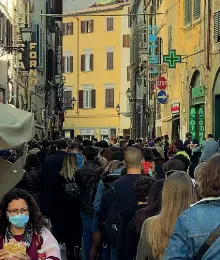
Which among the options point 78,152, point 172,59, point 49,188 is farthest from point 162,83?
point 49,188

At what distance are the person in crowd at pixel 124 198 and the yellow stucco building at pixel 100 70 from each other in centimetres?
6128

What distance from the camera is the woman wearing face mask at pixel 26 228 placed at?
18.8 ft

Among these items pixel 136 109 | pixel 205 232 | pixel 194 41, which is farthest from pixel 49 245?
pixel 136 109

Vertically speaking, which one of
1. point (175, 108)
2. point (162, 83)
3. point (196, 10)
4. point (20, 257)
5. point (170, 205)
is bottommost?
point (20, 257)

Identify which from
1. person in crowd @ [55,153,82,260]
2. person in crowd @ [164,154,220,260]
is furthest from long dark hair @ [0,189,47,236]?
person in crowd @ [55,153,82,260]

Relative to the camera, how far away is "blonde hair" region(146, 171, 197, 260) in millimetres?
5719

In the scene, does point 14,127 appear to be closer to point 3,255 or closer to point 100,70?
point 3,255

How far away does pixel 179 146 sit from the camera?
1659 centimetres

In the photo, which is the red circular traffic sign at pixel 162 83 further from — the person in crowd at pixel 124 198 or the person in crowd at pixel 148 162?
the person in crowd at pixel 124 198

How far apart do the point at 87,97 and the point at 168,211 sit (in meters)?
67.2

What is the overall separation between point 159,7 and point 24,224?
37697 mm

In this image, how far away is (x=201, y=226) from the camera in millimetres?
4441

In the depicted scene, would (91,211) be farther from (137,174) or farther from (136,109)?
(136,109)

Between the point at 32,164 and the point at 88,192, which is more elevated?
the point at 32,164
